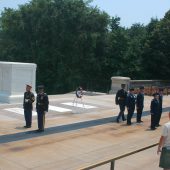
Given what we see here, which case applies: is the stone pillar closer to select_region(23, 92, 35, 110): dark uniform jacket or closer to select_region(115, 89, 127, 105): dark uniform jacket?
select_region(115, 89, 127, 105): dark uniform jacket

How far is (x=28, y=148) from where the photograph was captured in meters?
10.2

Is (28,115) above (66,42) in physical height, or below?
below

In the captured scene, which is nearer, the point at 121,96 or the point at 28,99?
the point at 28,99

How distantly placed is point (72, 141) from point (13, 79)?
23.3ft

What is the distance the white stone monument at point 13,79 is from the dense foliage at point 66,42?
67.2ft

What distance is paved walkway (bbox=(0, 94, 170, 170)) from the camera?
355 inches

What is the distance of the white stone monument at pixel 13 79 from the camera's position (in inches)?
688

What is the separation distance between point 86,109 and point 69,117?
7.52ft

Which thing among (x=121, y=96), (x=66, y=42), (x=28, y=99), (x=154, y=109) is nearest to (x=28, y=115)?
(x=28, y=99)

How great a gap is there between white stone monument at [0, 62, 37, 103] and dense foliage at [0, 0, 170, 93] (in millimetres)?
20481

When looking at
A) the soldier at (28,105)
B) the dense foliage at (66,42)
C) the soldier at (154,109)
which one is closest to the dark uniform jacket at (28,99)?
the soldier at (28,105)

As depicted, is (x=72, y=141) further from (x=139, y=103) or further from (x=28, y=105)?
(x=139, y=103)

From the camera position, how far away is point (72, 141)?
1130cm

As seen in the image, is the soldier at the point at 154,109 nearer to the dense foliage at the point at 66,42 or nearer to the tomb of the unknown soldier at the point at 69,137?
the tomb of the unknown soldier at the point at 69,137
